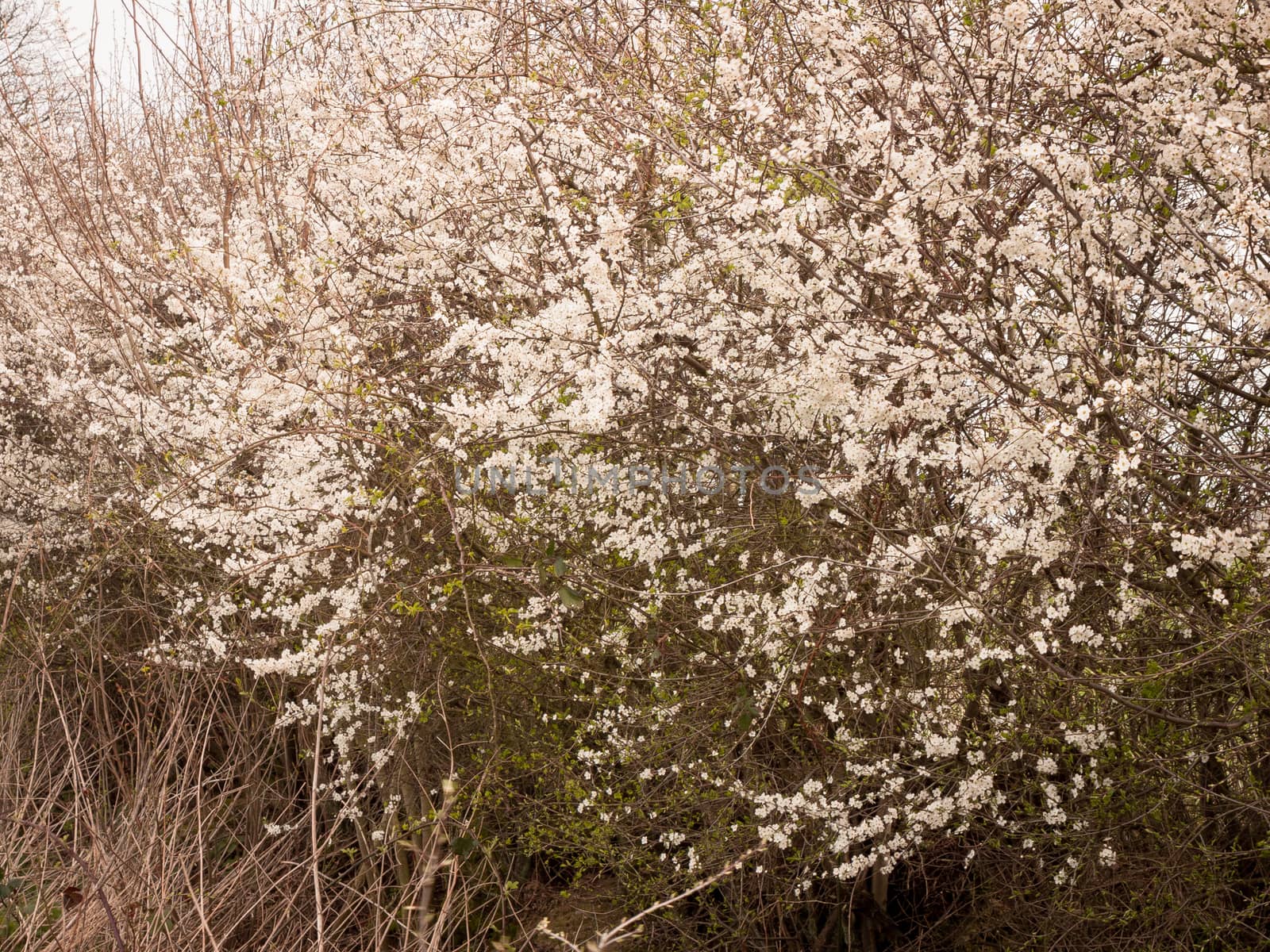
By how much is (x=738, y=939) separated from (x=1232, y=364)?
3.16 metres

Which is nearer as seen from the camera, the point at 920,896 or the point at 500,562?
the point at 500,562

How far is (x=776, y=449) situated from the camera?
14.2ft

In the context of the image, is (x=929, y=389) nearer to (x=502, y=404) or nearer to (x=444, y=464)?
(x=502, y=404)

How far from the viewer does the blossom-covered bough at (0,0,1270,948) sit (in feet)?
11.5

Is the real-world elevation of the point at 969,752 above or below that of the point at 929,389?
below

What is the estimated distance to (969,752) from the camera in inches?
167

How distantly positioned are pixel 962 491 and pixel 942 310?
2.23 feet

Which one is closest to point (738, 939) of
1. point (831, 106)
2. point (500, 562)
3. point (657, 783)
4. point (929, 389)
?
point (657, 783)

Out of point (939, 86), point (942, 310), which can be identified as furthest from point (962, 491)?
point (939, 86)

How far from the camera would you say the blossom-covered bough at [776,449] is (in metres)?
3.50

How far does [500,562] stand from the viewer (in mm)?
4723

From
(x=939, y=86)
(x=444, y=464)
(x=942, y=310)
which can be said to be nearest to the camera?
(x=942, y=310)

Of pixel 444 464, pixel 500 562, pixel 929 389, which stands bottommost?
pixel 500 562

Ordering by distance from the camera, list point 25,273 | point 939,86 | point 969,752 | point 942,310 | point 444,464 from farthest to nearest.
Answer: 1. point 25,273
2. point 444,464
3. point 969,752
4. point 939,86
5. point 942,310
